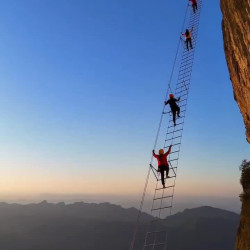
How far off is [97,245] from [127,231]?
1900 cm

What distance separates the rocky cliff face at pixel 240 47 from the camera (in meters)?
12.7

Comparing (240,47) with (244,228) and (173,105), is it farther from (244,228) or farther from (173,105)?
(244,228)

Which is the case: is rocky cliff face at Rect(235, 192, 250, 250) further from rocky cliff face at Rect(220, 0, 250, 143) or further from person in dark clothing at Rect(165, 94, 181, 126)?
person in dark clothing at Rect(165, 94, 181, 126)

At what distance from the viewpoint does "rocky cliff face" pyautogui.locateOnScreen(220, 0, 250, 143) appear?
500 inches


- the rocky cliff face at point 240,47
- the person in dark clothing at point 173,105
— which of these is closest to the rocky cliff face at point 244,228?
the rocky cliff face at point 240,47

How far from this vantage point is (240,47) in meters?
14.3

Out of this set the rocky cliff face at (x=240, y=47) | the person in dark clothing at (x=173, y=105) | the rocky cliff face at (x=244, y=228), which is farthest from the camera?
the rocky cliff face at (x=244, y=228)

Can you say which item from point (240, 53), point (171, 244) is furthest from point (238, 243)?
point (171, 244)

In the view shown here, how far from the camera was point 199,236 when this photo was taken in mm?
182625

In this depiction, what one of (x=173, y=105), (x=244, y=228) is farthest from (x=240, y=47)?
(x=244, y=228)

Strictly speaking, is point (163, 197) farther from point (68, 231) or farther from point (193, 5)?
point (68, 231)

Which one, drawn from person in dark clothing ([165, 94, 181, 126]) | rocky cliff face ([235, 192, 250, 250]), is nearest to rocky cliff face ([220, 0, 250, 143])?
person in dark clothing ([165, 94, 181, 126])

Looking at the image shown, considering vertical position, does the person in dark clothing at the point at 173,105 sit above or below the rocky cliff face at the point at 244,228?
above

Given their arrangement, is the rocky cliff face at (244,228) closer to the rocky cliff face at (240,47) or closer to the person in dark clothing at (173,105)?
the rocky cliff face at (240,47)
